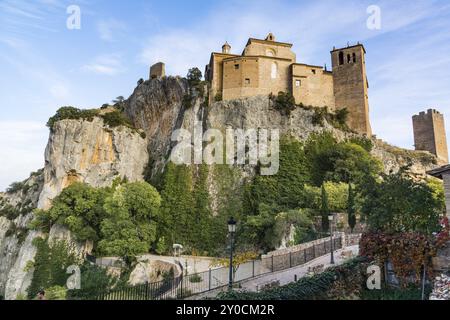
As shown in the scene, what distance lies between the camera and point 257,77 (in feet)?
143

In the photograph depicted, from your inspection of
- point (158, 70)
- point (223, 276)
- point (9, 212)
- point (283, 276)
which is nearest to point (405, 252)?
point (283, 276)

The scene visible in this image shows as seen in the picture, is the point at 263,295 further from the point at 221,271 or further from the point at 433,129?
the point at 433,129

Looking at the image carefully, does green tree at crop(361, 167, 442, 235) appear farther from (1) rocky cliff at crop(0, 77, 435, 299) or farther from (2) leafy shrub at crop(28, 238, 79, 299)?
(2) leafy shrub at crop(28, 238, 79, 299)

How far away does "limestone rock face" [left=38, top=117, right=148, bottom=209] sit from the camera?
43969mm

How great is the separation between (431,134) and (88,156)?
4821 centimetres

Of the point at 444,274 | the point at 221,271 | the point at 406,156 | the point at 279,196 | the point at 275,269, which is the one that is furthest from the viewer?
the point at 406,156

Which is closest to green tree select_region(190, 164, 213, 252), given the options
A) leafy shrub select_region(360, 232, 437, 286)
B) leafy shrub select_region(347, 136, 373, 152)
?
leafy shrub select_region(347, 136, 373, 152)

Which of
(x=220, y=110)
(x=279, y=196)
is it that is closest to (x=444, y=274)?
(x=279, y=196)

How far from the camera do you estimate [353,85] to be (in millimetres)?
44906

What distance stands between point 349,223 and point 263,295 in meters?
18.0

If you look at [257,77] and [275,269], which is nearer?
[275,269]

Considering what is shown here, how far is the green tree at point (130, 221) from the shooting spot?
3020 cm

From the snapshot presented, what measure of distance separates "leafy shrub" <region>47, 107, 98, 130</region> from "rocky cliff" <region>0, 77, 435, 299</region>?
733 mm

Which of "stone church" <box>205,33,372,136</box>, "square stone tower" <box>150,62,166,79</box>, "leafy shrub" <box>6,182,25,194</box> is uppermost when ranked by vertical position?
"square stone tower" <box>150,62,166,79</box>
